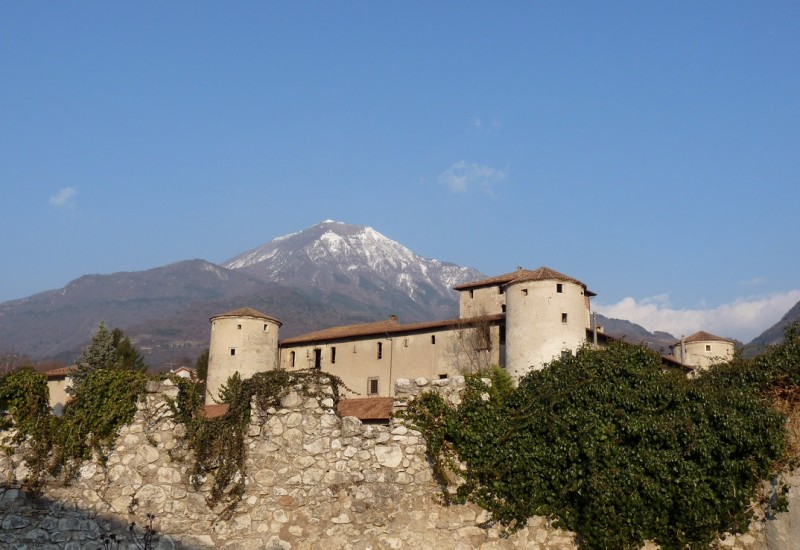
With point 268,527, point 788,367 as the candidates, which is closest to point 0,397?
point 268,527

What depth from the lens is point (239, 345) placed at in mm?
55594

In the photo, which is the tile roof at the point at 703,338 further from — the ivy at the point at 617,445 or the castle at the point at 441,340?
the ivy at the point at 617,445

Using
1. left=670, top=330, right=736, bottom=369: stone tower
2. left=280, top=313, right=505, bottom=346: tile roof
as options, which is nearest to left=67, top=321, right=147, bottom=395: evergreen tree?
left=280, top=313, right=505, bottom=346: tile roof

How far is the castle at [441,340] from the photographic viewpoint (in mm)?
44312

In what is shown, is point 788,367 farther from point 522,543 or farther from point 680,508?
point 522,543

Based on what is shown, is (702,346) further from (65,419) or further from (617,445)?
(65,419)

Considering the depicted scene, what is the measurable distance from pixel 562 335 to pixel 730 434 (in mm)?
32785

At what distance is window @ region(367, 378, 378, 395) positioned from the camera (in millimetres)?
53491

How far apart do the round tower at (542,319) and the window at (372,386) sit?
39.0 ft

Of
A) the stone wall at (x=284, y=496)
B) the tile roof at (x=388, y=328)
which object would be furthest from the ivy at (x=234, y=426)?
the tile roof at (x=388, y=328)

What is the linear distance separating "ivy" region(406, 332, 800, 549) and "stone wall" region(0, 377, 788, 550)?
0.44m

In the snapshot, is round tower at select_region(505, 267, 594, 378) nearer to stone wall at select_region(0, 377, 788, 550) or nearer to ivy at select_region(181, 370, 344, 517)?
stone wall at select_region(0, 377, 788, 550)

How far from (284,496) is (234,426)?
4.58ft

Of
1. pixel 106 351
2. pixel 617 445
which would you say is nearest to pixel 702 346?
pixel 106 351
